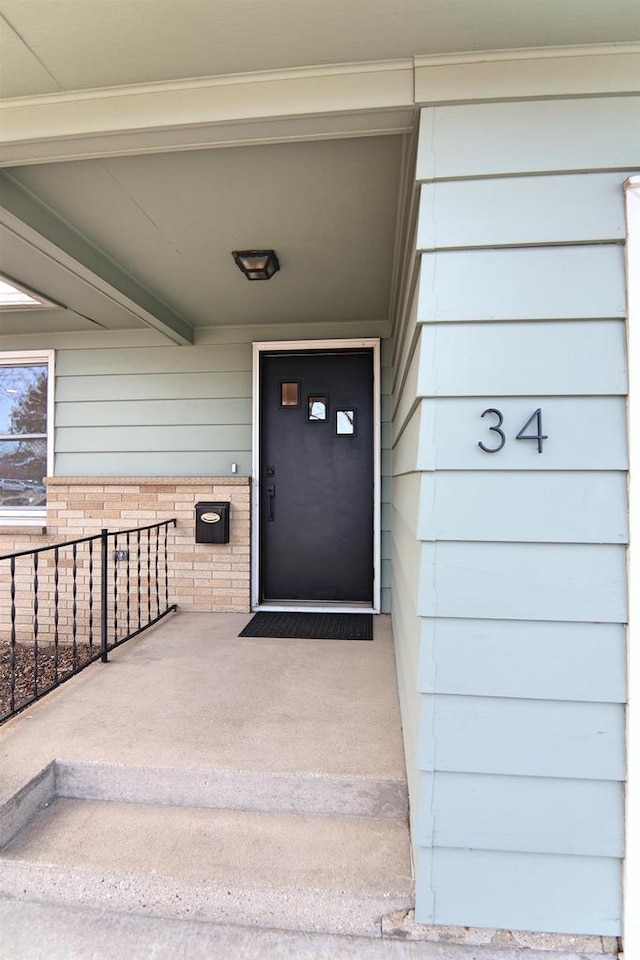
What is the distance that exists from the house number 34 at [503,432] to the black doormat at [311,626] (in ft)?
6.66

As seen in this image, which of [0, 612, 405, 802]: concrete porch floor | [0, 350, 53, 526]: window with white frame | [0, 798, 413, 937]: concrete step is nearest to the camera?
[0, 798, 413, 937]: concrete step

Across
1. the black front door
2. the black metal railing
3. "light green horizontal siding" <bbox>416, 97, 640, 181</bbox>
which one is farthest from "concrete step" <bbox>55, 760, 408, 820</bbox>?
the black front door

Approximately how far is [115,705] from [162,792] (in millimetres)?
608

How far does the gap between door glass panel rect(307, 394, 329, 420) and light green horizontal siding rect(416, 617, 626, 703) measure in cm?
245

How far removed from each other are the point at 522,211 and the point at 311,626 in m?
2.66

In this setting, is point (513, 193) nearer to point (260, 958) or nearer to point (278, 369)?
point (260, 958)

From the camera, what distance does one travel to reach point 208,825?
5.01 feet

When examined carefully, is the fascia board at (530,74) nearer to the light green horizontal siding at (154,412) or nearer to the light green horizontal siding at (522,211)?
the light green horizontal siding at (522,211)

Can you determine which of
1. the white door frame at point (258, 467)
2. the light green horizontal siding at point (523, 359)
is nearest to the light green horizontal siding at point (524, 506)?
the light green horizontal siding at point (523, 359)

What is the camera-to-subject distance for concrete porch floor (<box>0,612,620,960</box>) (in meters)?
1.25

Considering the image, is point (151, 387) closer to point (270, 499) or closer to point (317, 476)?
point (270, 499)

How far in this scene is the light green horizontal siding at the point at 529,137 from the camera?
4.14 ft

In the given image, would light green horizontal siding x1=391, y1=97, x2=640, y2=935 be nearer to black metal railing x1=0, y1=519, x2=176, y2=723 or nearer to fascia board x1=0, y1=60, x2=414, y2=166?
fascia board x1=0, y1=60, x2=414, y2=166

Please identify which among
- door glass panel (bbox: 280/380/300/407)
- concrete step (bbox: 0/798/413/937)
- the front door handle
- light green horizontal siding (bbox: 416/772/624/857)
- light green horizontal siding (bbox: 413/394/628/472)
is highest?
door glass panel (bbox: 280/380/300/407)
